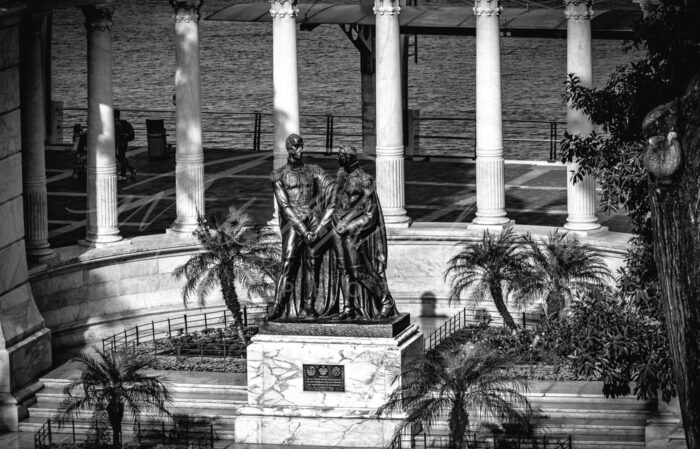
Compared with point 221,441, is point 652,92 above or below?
above

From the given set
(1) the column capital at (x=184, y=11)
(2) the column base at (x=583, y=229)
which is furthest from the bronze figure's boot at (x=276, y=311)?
(1) the column capital at (x=184, y=11)

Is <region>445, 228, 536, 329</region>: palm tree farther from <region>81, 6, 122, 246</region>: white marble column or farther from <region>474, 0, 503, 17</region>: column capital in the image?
<region>81, 6, 122, 246</region>: white marble column

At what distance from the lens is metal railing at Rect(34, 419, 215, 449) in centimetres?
3556

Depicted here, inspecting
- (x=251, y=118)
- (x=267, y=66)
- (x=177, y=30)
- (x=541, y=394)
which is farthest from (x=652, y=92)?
(x=267, y=66)

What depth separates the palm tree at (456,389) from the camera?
3134cm

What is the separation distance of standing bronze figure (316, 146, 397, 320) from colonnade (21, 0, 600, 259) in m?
11.8

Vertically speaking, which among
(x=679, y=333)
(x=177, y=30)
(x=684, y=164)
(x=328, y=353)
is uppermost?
(x=177, y=30)

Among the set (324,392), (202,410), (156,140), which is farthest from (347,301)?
(156,140)

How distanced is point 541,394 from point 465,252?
7.76 metres

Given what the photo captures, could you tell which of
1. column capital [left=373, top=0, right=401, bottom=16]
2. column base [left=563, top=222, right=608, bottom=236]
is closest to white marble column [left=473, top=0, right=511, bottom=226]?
column base [left=563, top=222, right=608, bottom=236]

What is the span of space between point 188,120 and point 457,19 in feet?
50.5

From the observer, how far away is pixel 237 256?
43031 mm

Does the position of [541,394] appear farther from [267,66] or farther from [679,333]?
[267,66]

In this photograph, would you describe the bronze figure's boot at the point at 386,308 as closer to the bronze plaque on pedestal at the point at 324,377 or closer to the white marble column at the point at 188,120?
the bronze plaque on pedestal at the point at 324,377
